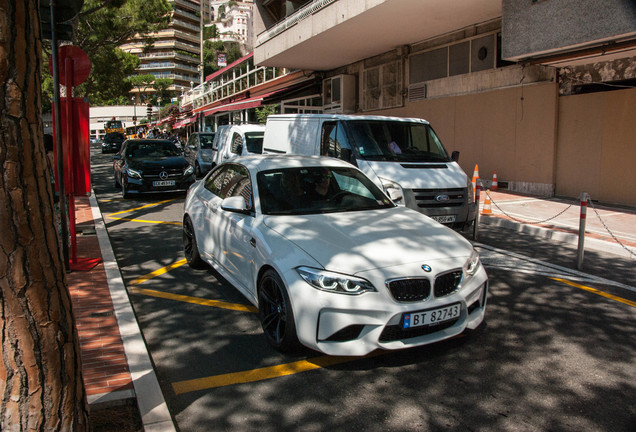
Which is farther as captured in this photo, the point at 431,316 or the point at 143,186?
the point at 143,186

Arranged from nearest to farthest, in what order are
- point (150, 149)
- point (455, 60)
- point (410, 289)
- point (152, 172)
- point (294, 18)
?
point (410, 289)
point (152, 172)
point (150, 149)
point (455, 60)
point (294, 18)

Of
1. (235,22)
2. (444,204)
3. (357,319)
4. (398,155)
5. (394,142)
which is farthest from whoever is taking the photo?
(235,22)

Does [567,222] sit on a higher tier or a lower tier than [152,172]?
lower

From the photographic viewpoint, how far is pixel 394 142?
8.47 meters

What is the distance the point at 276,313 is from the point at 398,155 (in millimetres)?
4806

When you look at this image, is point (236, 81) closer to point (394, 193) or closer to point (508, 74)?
point (508, 74)

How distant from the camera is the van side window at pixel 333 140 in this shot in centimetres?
827

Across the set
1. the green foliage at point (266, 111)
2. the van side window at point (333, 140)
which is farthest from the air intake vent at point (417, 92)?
the van side window at point (333, 140)

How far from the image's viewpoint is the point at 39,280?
2.15 metres

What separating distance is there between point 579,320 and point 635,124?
906 centimetres

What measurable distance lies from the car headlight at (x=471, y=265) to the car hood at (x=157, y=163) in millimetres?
10283

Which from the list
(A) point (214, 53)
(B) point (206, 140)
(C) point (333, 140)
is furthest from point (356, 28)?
(A) point (214, 53)

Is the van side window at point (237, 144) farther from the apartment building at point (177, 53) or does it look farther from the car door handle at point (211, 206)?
the apartment building at point (177, 53)

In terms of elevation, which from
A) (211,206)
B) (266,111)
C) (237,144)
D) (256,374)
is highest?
(266,111)
